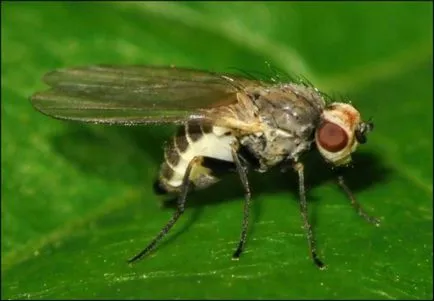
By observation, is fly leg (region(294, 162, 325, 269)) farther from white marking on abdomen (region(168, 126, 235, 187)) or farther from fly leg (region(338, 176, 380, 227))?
white marking on abdomen (region(168, 126, 235, 187))

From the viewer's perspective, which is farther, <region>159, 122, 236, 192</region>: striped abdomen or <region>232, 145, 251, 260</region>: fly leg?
<region>159, 122, 236, 192</region>: striped abdomen

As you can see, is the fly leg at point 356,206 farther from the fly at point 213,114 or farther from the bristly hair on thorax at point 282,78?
the bristly hair on thorax at point 282,78

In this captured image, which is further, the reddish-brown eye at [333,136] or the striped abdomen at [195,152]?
the striped abdomen at [195,152]

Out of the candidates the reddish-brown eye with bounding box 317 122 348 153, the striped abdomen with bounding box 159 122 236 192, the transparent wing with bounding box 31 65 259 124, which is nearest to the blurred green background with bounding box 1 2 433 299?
the striped abdomen with bounding box 159 122 236 192

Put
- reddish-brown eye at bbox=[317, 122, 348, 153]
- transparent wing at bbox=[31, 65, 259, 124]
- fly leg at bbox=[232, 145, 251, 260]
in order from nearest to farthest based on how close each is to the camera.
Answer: fly leg at bbox=[232, 145, 251, 260]
transparent wing at bbox=[31, 65, 259, 124]
reddish-brown eye at bbox=[317, 122, 348, 153]

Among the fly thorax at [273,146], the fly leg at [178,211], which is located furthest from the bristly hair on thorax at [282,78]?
the fly leg at [178,211]

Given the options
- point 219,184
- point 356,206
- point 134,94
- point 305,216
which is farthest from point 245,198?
point 134,94

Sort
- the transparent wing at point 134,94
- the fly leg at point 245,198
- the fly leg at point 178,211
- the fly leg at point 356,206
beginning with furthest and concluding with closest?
1. the transparent wing at point 134,94
2. the fly leg at point 356,206
3. the fly leg at point 178,211
4. the fly leg at point 245,198
